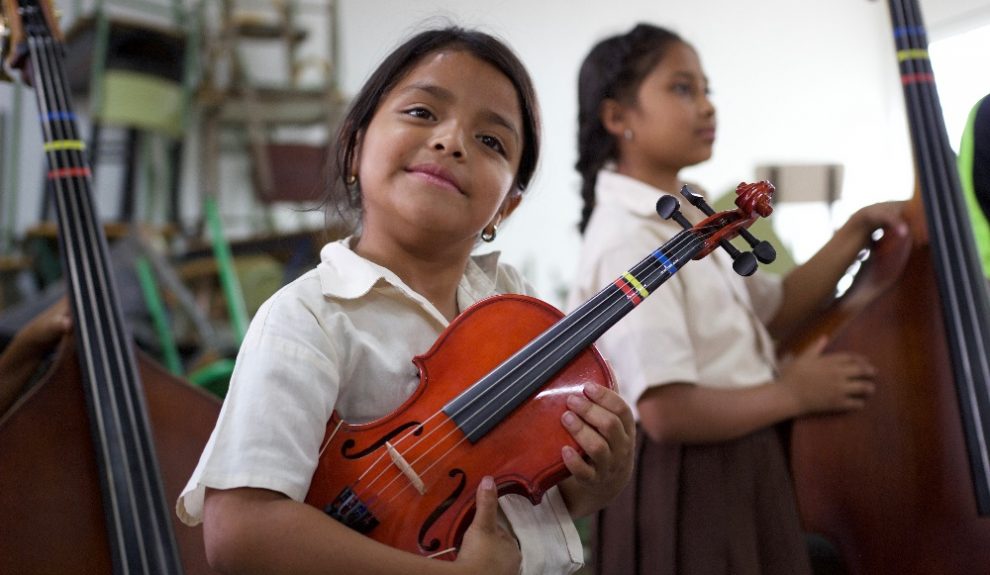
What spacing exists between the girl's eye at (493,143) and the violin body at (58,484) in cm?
36

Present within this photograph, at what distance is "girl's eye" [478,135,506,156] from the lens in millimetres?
675

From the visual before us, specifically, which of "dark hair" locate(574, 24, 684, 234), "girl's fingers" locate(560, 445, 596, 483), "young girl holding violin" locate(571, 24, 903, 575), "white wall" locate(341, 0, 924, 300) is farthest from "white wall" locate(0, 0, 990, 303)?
"girl's fingers" locate(560, 445, 596, 483)

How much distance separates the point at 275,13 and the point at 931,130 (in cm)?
358

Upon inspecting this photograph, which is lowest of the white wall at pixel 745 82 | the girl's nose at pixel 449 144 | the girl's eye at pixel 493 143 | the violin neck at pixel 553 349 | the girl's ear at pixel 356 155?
the white wall at pixel 745 82

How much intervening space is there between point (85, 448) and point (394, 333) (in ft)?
0.87

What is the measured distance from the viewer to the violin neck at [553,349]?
1.77 ft

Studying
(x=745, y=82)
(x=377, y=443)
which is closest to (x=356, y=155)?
(x=377, y=443)

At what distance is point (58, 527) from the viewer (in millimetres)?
657

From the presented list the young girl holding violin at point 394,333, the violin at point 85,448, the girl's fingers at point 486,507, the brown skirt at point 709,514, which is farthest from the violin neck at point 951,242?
the violin at point 85,448

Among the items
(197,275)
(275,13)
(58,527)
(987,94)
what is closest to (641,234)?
(987,94)

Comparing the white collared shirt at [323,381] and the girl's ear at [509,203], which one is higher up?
the girl's ear at [509,203]

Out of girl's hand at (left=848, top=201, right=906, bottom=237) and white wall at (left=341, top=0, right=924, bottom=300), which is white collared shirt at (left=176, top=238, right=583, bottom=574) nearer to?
girl's hand at (left=848, top=201, right=906, bottom=237)

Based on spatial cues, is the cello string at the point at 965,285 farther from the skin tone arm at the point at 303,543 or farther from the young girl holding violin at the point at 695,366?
the skin tone arm at the point at 303,543

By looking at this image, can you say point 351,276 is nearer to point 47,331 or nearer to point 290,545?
point 290,545
